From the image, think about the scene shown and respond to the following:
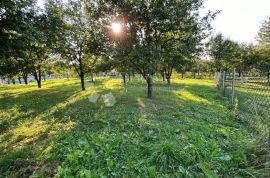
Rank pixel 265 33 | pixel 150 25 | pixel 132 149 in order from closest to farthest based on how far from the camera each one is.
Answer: pixel 132 149
pixel 150 25
pixel 265 33

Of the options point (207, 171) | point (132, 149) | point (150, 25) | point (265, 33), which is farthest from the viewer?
point (265, 33)

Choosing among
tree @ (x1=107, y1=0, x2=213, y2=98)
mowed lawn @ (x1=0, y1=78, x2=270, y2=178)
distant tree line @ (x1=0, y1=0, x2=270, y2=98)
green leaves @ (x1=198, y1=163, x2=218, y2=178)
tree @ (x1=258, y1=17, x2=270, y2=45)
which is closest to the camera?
green leaves @ (x1=198, y1=163, x2=218, y2=178)

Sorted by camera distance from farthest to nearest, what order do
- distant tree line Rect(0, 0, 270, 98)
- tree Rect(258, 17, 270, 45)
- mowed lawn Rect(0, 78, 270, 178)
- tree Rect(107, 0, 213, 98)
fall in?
Result: tree Rect(258, 17, 270, 45), tree Rect(107, 0, 213, 98), distant tree line Rect(0, 0, 270, 98), mowed lawn Rect(0, 78, 270, 178)

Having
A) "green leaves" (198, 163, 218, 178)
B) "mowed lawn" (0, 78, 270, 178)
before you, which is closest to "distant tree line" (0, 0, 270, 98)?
"mowed lawn" (0, 78, 270, 178)

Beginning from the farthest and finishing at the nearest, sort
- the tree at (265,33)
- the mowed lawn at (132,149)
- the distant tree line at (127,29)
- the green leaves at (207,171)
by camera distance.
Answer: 1. the tree at (265,33)
2. the distant tree line at (127,29)
3. the mowed lawn at (132,149)
4. the green leaves at (207,171)

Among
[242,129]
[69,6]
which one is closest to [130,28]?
[242,129]

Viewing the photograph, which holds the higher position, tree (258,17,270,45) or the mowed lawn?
tree (258,17,270,45)

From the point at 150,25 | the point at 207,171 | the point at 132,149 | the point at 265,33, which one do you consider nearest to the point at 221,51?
the point at 265,33

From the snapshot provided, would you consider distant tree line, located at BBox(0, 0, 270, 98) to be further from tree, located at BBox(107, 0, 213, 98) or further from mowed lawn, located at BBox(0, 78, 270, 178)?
mowed lawn, located at BBox(0, 78, 270, 178)

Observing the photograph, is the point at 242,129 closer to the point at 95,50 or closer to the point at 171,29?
the point at 171,29

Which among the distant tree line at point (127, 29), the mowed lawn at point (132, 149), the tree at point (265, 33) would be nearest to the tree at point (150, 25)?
the distant tree line at point (127, 29)

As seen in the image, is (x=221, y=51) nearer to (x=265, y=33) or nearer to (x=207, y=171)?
(x=265, y=33)

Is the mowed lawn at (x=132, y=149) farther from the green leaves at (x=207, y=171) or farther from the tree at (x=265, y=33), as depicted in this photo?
the tree at (x=265, y=33)

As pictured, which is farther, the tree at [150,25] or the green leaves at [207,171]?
Result: the tree at [150,25]
